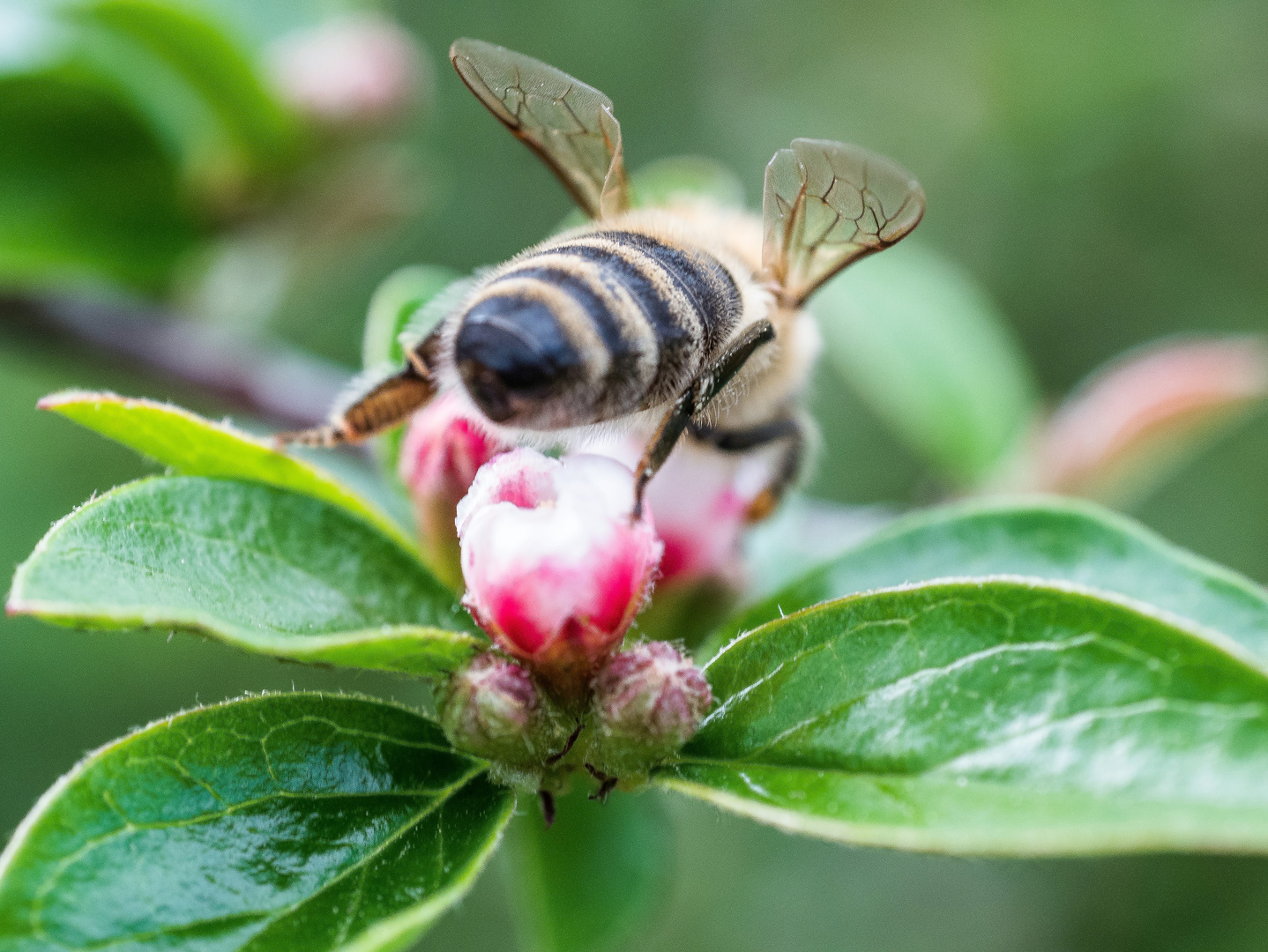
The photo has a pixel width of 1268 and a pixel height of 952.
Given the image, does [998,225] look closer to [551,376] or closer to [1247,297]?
[1247,297]

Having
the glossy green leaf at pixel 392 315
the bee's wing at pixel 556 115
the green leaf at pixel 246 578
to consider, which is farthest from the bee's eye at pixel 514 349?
the bee's wing at pixel 556 115

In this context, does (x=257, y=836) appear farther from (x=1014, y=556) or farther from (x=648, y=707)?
(x=1014, y=556)

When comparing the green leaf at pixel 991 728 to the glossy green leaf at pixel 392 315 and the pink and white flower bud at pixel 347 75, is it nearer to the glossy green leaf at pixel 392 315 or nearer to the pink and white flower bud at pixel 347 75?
the glossy green leaf at pixel 392 315

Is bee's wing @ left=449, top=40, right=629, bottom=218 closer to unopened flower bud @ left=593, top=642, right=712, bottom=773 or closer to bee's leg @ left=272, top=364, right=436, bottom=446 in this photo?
bee's leg @ left=272, top=364, right=436, bottom=446

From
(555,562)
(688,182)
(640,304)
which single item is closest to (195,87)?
(688,182)

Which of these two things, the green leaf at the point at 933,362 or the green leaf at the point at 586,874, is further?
the green leaf at the point at 933,362

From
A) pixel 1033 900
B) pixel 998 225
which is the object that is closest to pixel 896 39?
pixel 998 225
